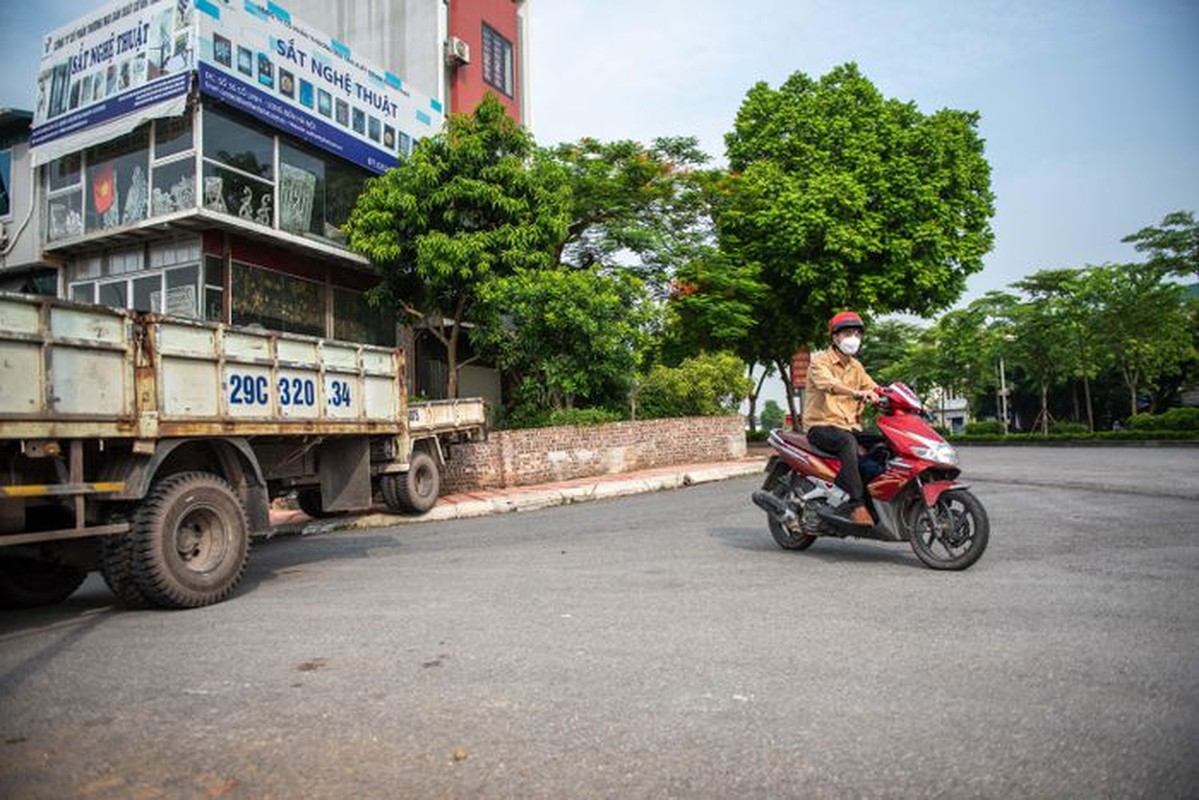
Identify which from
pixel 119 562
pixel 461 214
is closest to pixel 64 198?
pixel 461 214

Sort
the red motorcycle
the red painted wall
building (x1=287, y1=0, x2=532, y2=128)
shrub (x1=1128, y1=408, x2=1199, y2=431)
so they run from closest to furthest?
the red motorcycle, building (x1=287, y1=0, x2=532, y2=128), the red painted wall, shrub (x1=1128, y1=408, x2=1199, y2=431)

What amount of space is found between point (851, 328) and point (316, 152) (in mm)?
14394

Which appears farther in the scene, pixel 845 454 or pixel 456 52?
pixel 456 52

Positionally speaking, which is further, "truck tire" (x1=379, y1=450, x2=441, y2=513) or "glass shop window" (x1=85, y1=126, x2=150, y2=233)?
"glass shop window" (x1=85, y1=126, x2=150, y2=233)

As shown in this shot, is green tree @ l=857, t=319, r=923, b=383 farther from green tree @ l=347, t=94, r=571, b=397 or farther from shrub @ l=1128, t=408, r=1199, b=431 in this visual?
green tree @ l=347, t=94, r=571, b=397

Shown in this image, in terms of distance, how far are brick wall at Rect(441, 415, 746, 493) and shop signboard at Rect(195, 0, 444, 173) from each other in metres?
7.93

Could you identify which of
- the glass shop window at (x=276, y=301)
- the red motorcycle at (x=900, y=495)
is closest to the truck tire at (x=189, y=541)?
the red motorcycle at (x=900, y=495)

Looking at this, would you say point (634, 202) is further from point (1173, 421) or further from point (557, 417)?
point (1173, 421)

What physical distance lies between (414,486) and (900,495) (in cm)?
699

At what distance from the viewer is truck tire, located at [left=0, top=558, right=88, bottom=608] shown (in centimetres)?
557

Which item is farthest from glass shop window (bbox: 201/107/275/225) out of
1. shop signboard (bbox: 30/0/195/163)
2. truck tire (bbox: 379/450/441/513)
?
truck tire (bbox: 379/450/441/513)

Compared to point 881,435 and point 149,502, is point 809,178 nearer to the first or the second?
point 881,435

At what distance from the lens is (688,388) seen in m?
18.3

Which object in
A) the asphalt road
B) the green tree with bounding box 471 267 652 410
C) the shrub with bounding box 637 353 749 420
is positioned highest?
the green tree with bounding box 471 267 652 410
